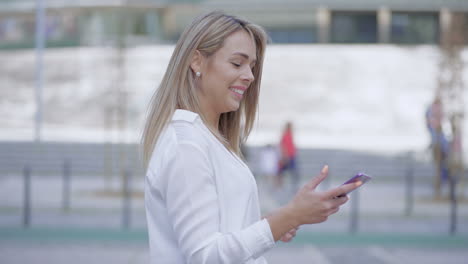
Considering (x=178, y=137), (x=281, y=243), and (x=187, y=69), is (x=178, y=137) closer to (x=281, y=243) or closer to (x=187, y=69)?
(x=187, y=69)

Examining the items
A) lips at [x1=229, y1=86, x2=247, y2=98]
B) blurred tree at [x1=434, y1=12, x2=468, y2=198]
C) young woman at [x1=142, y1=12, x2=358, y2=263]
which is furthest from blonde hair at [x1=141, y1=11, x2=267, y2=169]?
blurred tree at [x1=434, y1=12, x2=468, y2=198]

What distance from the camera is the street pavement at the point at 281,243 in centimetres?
850

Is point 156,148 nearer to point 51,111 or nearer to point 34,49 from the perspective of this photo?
point 51,111

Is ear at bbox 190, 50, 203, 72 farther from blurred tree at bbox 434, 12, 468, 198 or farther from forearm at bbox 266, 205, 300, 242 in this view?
blurred tree at bbox 434, 12, 468, 198

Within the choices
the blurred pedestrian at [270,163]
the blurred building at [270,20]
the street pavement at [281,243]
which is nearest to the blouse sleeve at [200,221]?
the street pavement at [281,243]

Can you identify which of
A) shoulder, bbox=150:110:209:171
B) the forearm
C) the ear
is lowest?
the forearm

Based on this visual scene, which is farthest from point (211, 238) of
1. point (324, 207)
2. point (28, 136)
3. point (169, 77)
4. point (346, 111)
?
point (346, 111)

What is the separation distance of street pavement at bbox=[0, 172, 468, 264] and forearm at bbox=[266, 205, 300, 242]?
6.29m

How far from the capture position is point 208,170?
193 centimetres

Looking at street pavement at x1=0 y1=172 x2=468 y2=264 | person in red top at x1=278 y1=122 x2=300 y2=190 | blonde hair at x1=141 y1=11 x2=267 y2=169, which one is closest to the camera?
blonde hair at x1=141 y1=11 x2=267 y2=169

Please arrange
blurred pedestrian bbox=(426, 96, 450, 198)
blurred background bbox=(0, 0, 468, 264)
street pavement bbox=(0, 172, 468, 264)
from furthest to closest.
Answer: blurred pedestrian bbox=(426, 96, 450, 198)
blurred background bbox=(0, 0, 468, 264)
street pavement bbox=(0, 172, 468, 264)

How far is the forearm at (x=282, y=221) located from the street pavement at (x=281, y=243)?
6.29m

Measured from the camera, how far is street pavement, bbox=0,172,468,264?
8.50 meters

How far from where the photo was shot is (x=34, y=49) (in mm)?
43438
